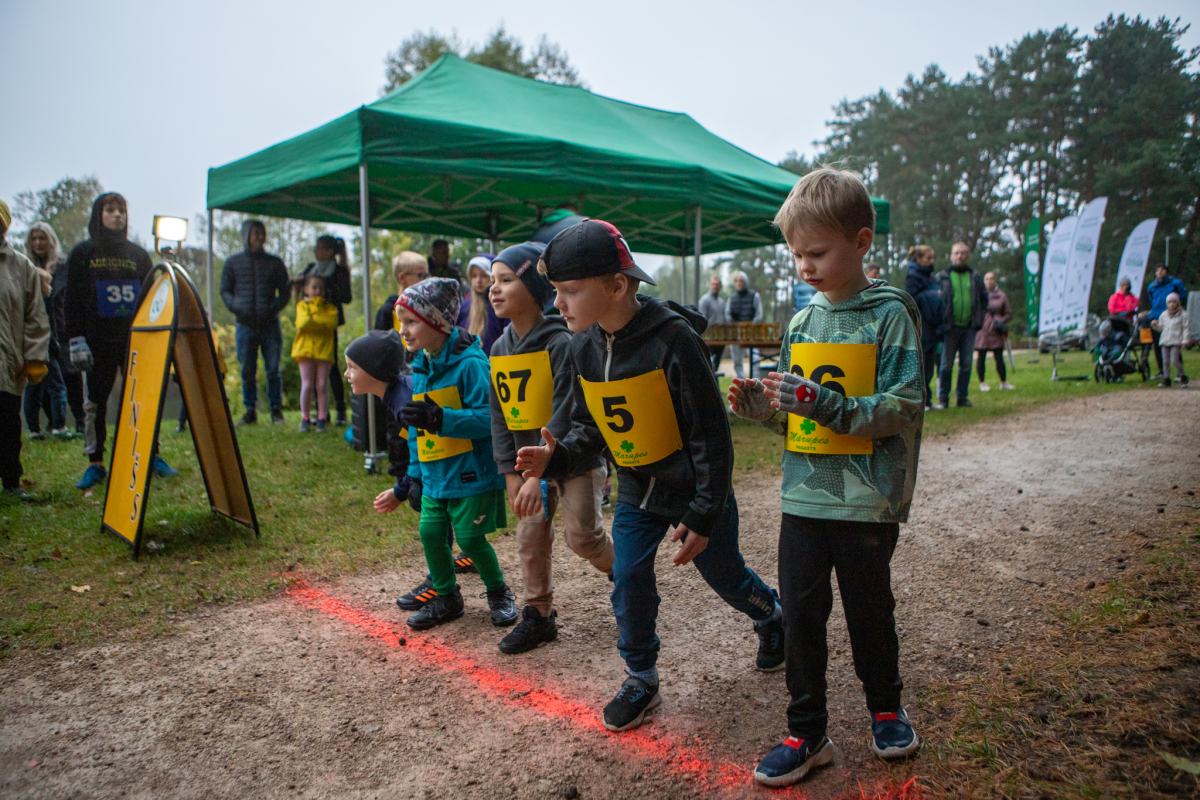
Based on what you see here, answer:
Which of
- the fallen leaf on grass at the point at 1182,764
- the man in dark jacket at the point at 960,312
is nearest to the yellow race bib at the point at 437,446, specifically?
the fallen leaf on grass at the point at 1182,764

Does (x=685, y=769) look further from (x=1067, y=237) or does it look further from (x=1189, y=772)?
(x=1067, y=237)

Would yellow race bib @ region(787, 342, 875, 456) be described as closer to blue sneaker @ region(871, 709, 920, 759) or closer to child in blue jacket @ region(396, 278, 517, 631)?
blue sneaker @ region(871, 709, 920, 759)

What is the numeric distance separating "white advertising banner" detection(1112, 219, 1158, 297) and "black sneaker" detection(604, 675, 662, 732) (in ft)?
61.3

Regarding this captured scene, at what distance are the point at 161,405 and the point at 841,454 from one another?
3.87 meters

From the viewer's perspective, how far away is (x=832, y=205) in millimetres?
2002

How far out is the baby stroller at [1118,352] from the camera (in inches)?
478

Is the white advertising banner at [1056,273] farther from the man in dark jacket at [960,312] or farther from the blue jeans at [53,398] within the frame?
the blue jeans at [53,398]

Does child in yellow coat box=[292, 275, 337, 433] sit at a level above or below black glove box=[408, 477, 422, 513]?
above

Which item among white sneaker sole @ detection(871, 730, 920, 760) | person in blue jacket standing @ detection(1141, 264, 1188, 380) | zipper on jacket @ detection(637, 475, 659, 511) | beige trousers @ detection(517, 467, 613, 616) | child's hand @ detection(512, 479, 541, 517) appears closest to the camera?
white sneaker sole @ detection(871, 730, 920, 760)

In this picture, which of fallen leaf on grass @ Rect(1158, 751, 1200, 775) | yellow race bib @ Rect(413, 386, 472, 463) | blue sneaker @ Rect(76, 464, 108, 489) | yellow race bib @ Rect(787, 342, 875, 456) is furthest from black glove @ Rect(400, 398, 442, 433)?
blue sneaker @ Rect(76, 464, 108, 489)

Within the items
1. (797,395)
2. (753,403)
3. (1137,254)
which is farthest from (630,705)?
(1137,254)

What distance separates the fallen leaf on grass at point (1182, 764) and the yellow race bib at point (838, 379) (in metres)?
1.09

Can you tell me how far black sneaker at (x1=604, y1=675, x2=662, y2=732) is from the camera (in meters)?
2.41

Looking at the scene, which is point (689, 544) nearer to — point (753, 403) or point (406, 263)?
point (753, 403)
